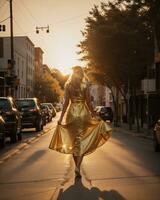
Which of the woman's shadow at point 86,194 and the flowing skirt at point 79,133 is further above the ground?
the flowing skirt at point 79,133

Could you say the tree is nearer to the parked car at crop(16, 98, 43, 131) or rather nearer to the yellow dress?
the parked car at crop(16, 98, 43, 131)

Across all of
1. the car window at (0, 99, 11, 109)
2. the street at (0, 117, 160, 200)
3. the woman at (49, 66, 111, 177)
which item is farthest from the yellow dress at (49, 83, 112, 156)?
the car window at (0, 99, 11, 109)

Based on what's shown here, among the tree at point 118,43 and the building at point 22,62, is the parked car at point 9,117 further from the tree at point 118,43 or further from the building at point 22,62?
the building at point 22,62

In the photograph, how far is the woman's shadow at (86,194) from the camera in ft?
30.2

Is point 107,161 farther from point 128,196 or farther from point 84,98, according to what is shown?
point 128,196

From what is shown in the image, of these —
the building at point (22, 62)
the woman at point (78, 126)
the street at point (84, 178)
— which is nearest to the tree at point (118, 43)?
the street at point (84, 178)

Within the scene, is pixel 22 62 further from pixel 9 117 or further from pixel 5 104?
pixel 9 117

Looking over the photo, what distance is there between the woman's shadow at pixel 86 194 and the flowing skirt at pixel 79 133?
140cm

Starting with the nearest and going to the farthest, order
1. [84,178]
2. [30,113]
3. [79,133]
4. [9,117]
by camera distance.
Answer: [84,178] → [79,133] → [9,117] → [30,113]

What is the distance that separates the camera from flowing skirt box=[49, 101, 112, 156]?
11.7 metres

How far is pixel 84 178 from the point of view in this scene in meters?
11.6

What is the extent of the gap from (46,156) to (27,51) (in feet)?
295

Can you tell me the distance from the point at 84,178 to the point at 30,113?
23239 millimetres

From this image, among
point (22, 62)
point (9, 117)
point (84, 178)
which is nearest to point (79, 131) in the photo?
point (84, 178)
